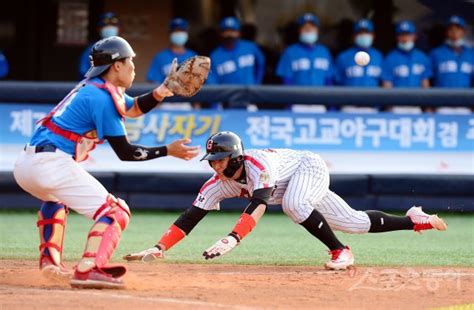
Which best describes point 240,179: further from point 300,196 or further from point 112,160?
point 112,160

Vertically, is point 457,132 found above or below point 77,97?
below

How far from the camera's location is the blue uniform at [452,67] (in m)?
12.2

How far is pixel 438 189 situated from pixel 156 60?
3.39 metres

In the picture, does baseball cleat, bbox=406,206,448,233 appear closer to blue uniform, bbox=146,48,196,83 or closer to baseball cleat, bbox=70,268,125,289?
baseball cleat, bbox=70,268,125,289

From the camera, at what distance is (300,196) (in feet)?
22.6

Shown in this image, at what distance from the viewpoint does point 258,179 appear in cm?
667

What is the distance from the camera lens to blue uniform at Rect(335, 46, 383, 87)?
12.0 metres

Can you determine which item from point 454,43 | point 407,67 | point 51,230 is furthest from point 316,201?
point 454,43

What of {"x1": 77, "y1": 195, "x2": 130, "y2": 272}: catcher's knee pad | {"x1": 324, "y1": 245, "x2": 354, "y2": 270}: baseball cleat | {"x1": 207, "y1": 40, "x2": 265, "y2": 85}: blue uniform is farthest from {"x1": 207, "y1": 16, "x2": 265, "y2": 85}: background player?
{"x1": 77, "y1": 195, "x2": 130, "y2": 272}: catcher's knee pad

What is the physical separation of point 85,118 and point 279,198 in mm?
1681

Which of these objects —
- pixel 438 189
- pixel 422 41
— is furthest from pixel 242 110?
pixel 422 41

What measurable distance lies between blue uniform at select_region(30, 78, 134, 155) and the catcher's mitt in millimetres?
477

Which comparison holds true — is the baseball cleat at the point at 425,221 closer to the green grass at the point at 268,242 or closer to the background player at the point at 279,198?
the background player at the point at 279,198

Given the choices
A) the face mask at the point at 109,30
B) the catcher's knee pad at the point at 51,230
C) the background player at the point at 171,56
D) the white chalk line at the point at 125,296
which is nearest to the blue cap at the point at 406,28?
the background player at the point at 171,56
